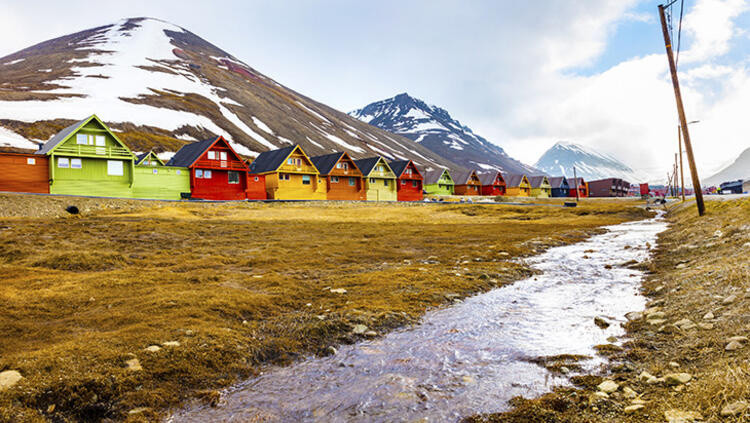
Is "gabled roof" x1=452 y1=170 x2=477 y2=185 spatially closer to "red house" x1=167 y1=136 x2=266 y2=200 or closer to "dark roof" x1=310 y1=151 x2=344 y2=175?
"dark roof" x1=310 y1=151 x2=344 y2=175

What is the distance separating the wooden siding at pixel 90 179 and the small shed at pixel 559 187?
138 meters

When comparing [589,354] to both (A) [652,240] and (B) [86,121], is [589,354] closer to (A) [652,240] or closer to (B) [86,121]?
(A) [652,240]

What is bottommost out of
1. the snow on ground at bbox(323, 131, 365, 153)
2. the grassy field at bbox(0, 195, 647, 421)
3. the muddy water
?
the muddy water

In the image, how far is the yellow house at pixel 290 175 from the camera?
62500 mm

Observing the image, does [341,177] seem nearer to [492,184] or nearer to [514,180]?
[492,184]

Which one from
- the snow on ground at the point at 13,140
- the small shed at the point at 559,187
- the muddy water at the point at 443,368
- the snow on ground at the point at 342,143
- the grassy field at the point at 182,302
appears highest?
the snow on ground at the point at 342,143

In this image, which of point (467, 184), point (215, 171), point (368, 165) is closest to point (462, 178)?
point (467, 184)

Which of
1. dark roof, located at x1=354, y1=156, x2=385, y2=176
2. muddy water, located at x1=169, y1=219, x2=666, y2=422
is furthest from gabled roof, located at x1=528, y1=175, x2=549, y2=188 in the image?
muddy water, located at x1=169, y1=219, x2=666, y2=422

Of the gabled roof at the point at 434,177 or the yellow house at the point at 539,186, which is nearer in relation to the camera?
the gabled roof at the point at 434,177

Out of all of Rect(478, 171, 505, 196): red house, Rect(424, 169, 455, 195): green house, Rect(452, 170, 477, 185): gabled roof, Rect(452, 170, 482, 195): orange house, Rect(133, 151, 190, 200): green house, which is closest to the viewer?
Rect(133, 151, 190, 200): green house

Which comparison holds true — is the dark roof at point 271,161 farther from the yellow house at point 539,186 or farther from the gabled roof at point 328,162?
the yellow house at point 539,186

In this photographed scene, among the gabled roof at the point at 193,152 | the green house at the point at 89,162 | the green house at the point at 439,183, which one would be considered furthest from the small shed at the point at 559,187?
the green house at the point at 89,162

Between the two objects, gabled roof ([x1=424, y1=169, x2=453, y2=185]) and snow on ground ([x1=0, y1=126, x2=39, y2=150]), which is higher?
snow on ground ([x1=0, y1=126, x2=39, y2=150])

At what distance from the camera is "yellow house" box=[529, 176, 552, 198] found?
136875 mm
